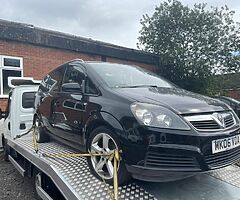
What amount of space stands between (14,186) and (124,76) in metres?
3.08

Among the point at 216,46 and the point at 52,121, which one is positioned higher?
the point at 216,46

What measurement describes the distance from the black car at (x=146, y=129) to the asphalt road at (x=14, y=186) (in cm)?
182

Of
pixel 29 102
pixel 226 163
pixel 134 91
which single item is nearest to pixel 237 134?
pixel 226 163

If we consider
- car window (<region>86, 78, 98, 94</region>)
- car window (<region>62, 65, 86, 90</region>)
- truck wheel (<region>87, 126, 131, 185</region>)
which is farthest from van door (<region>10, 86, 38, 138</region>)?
truck wheel (<region>87, 126, 131, 185</region>)

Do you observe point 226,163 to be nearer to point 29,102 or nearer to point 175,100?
point 175,100

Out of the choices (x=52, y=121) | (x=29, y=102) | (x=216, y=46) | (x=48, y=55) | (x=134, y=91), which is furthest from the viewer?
(x=216, y=46)

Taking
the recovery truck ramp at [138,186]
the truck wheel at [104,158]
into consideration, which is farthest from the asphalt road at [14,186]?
the truck wheel at [104,158]

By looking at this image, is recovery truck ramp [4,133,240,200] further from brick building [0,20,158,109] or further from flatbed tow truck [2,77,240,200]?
brick building [0,20,158,109]

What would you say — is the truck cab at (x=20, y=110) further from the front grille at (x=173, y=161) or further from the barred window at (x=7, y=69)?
the front grille at (x=173, y=161)

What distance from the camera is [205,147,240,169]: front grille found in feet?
7.09

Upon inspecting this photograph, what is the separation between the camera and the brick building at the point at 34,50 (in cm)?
909

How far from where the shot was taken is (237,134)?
246 centimetres

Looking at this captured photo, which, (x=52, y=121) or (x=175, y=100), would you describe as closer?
(x=175, y=100)

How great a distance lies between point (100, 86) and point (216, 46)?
41.7ft
